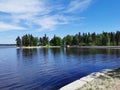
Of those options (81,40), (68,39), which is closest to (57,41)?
(68,39)

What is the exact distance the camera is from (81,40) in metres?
179

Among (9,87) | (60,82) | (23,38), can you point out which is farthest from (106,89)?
(23,38)

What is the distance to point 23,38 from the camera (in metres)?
182

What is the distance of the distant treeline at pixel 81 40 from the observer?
166m

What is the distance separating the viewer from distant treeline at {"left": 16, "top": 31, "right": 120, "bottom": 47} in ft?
545

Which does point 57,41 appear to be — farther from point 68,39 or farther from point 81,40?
point 81,40

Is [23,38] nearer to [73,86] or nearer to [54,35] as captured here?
[54,35]

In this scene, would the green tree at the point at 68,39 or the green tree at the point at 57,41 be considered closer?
the green tree at the point at 68,39

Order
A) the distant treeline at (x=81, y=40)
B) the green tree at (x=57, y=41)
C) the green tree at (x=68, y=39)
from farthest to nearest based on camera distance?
the green tree at (x=57, y=41) → the green tree at (x=68, y=39) → the distant treeline at (x=81, y=40)

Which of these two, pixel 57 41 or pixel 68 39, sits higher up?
pixel 68 39

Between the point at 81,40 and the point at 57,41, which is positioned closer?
the point at 81,40

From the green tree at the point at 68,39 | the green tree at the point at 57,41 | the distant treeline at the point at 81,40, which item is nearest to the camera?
the distant treeline at the point at 81,40

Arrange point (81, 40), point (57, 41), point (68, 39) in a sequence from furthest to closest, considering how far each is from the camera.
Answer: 1. point (57, 41)
2. point (68, 39)
3. point (81, 40)

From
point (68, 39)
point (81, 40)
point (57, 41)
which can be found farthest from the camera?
point (57, 41)
